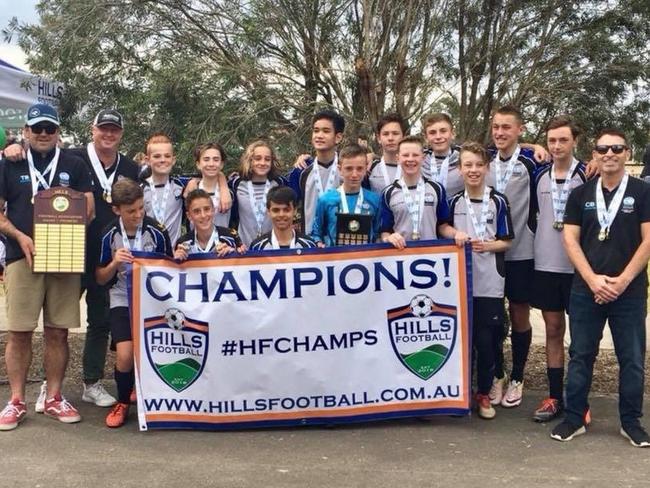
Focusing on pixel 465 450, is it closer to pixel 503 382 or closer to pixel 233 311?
pixel 503 382

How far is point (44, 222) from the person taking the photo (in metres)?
5.11

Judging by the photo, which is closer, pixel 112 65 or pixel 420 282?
pixel 420 282

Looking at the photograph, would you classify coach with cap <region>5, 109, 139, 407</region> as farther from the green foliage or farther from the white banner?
the green foliage

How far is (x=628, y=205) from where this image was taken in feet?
15.8

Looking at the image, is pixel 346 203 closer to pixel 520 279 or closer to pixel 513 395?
pixel 520 279

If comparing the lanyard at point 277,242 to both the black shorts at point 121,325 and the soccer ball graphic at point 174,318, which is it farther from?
the black shorts at point 121,325

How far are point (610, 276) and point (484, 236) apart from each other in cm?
91

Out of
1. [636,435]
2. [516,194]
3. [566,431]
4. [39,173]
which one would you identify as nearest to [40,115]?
[39,173]

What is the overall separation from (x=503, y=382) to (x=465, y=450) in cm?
141

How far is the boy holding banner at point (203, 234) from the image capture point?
5164mm

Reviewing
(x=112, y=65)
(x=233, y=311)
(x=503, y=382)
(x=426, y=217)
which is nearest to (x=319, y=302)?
(x=233, y=311)

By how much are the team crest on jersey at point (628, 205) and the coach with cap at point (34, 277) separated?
12.2ft

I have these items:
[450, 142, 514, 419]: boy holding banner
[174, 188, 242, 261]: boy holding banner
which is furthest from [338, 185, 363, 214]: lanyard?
[174, 188, 242, 261]: boy holding banner

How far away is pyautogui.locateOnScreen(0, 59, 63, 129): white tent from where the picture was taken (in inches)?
394
